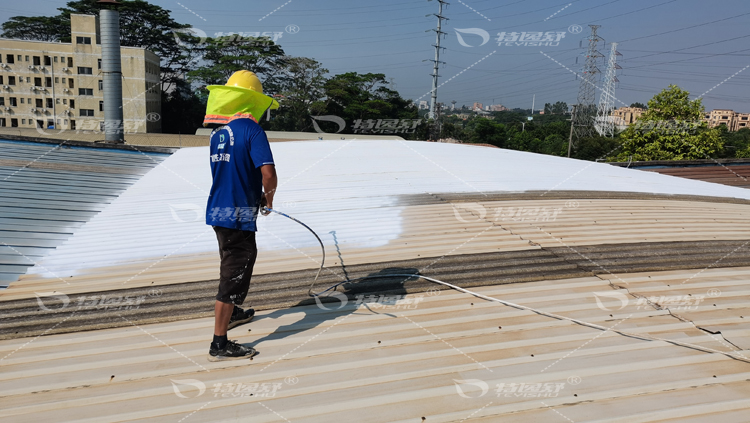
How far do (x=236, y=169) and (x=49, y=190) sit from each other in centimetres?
607

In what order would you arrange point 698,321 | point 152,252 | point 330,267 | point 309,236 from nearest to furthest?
point 698,321 → point 330,267 → point 152,252 → point 309,236

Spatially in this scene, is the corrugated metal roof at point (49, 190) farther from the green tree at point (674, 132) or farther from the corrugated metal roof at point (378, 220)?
the green tree at point (674, 132)

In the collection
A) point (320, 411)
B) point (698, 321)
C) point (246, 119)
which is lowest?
point (320, 411)

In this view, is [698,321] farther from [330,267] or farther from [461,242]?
[330,267]

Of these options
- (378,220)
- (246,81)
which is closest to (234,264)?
(246,81)

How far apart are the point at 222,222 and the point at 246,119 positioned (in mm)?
730

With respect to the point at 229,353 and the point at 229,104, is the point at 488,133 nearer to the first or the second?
the point at 229,104

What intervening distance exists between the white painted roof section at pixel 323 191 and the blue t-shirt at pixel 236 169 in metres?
1.77

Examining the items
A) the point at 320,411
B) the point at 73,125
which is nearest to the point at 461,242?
the point at 320,411

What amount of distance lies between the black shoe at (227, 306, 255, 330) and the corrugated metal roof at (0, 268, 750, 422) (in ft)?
0.25

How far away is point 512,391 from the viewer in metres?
2.70

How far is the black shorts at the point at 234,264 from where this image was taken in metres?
3.10

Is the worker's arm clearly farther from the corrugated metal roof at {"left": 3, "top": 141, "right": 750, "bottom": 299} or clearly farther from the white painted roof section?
the white painted roof section

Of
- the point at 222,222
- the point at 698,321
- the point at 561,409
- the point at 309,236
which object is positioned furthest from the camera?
the point at 309,236
